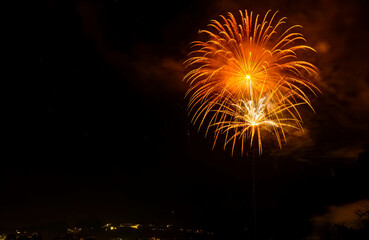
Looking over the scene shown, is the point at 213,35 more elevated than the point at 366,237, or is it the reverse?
the point at 213,35

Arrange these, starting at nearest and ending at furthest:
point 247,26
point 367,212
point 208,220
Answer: point 367,212, point 247,26, point 208,220

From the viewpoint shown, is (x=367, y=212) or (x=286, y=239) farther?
(x=286, y=239)

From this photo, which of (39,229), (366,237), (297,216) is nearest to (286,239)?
(297,216)

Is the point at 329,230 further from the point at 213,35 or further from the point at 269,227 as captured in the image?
the point at 269,227

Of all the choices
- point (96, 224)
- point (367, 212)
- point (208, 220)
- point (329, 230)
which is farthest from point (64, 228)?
point (367, 212)

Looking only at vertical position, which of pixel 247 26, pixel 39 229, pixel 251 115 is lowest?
pixel 39 229

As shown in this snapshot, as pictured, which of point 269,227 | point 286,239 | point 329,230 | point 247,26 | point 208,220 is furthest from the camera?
point 208,220

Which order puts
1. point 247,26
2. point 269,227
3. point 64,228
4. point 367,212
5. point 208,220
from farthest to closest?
point 208,220 < point 64,228 < point 269,227 < point 247,26 < point 367,212

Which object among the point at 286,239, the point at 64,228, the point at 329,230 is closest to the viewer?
the point at 329,230

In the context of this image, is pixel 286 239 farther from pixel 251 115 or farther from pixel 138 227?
pixel 138 227
